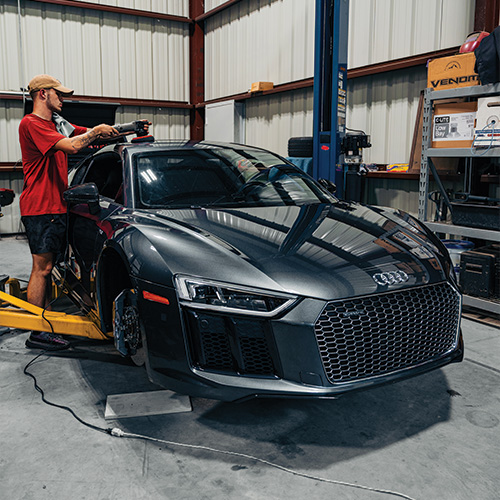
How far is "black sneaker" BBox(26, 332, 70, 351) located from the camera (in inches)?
128

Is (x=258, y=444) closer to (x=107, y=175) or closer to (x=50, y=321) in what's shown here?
(x=50, y=321)

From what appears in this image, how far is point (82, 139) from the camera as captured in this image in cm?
321

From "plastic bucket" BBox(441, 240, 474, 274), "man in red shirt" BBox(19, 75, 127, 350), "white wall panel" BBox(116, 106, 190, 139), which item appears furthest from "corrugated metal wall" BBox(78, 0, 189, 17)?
"plastic bucket" BBox(441, 240, 474, 274)

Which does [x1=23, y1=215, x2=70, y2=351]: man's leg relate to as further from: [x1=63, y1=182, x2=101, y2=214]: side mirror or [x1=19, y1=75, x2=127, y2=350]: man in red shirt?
[x1=63, y1=182, x2=101, y2=214]: side mirror

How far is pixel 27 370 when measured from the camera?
2949mm

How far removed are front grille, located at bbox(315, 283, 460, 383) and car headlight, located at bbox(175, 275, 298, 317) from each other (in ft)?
0.54

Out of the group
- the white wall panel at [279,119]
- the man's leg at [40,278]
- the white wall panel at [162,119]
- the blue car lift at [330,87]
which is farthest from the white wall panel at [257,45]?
the man's leg at [40,278]

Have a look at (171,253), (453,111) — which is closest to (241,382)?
(171,253)

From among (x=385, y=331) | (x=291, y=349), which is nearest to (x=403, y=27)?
(x=385, y=331)

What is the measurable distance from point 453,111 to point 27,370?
3.62m

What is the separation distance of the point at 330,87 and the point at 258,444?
466cm

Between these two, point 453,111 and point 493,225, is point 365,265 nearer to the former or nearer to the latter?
point 493,225

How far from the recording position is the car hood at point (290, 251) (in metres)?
1.93

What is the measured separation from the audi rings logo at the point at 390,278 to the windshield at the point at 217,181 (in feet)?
3.26
